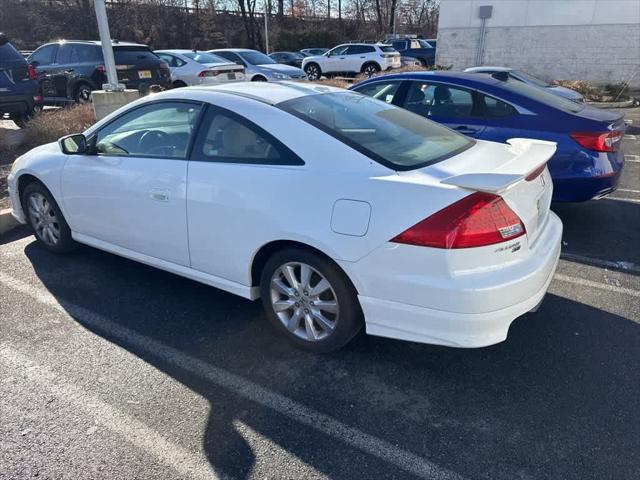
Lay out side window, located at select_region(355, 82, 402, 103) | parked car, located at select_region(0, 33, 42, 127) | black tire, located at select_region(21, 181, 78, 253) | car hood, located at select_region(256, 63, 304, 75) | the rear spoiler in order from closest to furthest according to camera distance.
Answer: the rear spoiler → black tire, located at select_region(21, 181, 78, 253) → side window, located at select_region(355, 82, 402, 103) → parked car, located at select_region(0, 33, 42, 127) → car hood, located at select_region(256, 63, 304, 75)

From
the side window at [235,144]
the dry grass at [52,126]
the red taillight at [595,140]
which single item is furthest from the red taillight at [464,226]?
the dry grass at [52,126]

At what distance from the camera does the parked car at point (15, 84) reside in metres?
9.23

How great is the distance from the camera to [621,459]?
2.25 m

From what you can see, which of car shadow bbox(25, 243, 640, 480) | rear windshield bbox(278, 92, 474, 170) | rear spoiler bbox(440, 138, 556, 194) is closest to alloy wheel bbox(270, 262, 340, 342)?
car shadow bbox(25, 243, 640, 480)

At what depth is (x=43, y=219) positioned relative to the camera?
4523mm

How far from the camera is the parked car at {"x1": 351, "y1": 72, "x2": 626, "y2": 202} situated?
15.7ft

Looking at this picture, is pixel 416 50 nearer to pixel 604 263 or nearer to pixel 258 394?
pixel 604 263

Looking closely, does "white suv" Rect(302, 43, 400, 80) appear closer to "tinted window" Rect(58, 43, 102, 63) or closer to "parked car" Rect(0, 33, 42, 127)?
"tinted window" Rect(58, 43, 102, 63)

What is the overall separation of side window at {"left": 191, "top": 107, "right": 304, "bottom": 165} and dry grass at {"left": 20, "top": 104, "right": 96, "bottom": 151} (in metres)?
5.77

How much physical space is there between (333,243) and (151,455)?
136 centimetres

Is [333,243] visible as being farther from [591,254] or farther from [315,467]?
[591,254]

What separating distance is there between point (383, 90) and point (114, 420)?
4.83 metres

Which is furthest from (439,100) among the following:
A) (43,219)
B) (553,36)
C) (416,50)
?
(416,50)

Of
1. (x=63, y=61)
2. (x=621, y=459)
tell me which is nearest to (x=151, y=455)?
(x=621, y=459)
